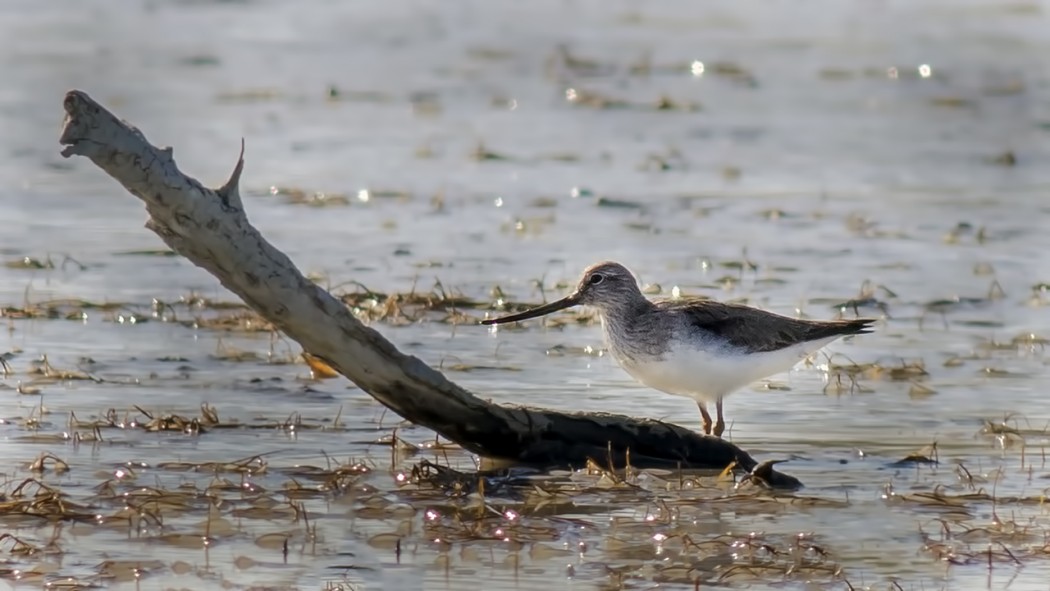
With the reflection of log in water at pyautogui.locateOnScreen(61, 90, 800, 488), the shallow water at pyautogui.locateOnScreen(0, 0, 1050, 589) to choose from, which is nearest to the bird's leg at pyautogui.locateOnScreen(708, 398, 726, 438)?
the shallow water at pyautogui.locateOnScreen(0, 0, 1050, 589)

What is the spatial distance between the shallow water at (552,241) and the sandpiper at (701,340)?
1.15ft

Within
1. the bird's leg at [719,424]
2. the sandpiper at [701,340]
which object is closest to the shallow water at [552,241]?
the bird's leg at [719,424]

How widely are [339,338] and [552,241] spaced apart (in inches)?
254

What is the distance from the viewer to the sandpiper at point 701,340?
9.91 meters

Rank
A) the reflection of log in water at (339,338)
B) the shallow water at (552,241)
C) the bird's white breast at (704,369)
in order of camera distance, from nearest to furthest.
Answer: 1. the reflection of log in water at (339,338)
2. the shallow water at (552,241)
3. the bird's white breast at (704,369)

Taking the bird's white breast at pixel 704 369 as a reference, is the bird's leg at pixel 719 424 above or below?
below

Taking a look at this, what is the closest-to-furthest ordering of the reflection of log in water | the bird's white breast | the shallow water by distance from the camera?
1. the reflection of log in water
2. the shallow water
3. the bird's white breast

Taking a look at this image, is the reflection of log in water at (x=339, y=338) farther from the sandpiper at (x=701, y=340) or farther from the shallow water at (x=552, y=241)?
the sandpiper at (x=701, y=340)

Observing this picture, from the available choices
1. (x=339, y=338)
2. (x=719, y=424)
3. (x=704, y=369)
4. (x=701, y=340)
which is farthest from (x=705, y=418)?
(x=339, y=338)

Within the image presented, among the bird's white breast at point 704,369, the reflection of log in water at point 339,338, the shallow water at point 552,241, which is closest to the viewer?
the reflection of log in water at point 339,338

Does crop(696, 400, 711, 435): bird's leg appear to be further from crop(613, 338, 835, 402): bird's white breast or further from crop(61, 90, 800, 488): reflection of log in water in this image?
crop(61, 90, 800, 488): reflection of log in water

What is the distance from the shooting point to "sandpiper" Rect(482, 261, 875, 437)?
991cm

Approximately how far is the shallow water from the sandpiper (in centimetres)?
35

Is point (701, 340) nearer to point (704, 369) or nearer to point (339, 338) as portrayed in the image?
point (704, 369)
